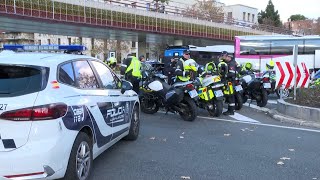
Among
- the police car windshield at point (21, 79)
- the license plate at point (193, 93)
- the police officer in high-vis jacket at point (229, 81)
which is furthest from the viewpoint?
the police officer in high-vis jacket at point (229, 81)

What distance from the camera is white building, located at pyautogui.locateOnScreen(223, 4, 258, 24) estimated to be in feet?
307

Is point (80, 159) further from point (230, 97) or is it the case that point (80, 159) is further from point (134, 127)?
point (230, 97)

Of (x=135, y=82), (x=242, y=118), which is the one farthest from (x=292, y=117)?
(x=135, y=82)

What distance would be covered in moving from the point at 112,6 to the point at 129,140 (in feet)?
114

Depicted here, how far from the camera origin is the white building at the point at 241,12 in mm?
93438

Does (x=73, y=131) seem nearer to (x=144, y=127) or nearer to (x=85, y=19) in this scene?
(x=144, y=127)

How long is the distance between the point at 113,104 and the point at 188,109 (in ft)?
13.4

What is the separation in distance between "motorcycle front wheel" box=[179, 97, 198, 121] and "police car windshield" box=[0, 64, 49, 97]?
5.57 m

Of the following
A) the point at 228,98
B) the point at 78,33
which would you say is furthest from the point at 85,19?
the point at 228,98

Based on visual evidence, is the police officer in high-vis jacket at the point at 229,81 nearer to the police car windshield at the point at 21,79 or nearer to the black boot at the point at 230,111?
the black boot at the point at 230,111

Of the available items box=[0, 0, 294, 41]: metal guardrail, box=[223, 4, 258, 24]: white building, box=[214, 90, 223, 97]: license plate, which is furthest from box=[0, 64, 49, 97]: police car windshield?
box=[223, 4, 258, 24]: white building

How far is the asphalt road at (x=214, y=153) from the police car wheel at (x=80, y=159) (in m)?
0.37

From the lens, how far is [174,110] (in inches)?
388

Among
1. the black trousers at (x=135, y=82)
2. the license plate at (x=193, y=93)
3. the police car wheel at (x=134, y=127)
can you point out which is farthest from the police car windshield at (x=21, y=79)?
the black trousers at (x=135, y=82)
